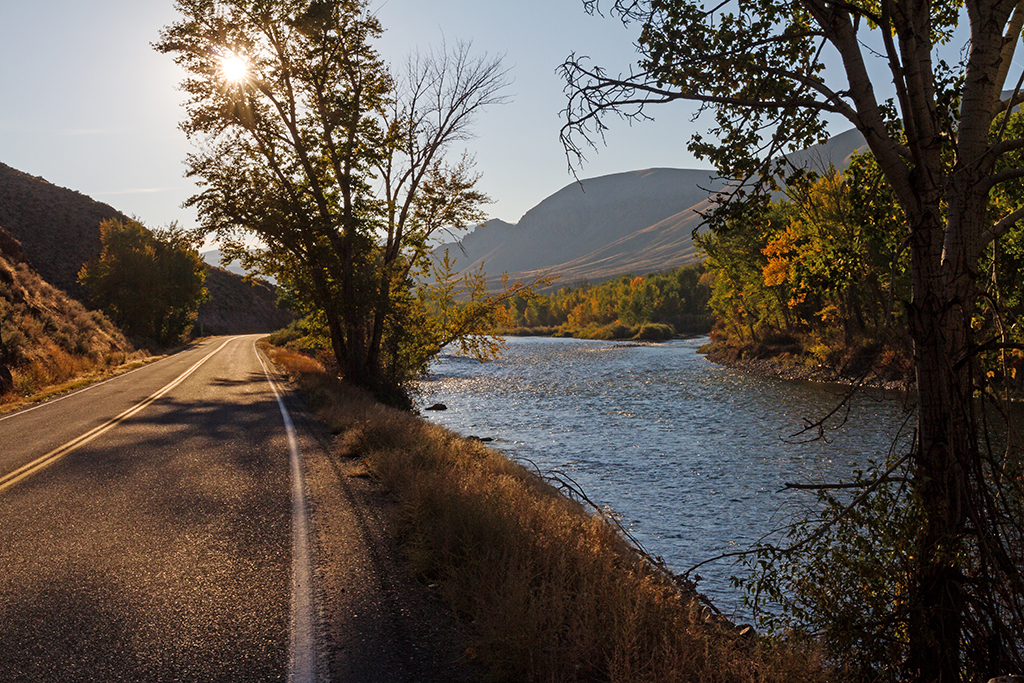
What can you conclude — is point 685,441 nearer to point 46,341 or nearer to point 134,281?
point 46,341

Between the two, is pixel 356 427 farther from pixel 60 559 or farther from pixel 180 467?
pixel 60 559

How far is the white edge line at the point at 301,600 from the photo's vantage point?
13.2 ft

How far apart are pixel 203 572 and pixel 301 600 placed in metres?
1.19

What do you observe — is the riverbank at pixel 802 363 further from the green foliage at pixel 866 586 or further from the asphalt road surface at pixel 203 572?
the asphalt road surface at pixel 203 572

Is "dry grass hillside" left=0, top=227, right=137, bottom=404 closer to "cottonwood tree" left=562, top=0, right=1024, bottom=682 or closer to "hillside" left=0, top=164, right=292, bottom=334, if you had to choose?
"cottonwood tree" left=562, top=0, right=1024, bottom=682

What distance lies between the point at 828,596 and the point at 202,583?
17.1 ft

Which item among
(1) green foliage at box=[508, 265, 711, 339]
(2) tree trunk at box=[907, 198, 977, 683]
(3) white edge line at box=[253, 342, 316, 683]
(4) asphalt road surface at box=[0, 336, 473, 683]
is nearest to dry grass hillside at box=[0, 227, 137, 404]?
(4) asphalt road surface at box=[0, 336, 473, 683]

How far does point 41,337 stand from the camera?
1002 inches

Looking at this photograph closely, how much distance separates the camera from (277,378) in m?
25.7

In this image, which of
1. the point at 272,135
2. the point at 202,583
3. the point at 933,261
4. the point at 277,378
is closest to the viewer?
the point at 933,261

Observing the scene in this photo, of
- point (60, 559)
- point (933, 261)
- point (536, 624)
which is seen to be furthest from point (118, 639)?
point (933, 261)

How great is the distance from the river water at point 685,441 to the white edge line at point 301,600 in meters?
3.87

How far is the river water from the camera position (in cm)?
1162

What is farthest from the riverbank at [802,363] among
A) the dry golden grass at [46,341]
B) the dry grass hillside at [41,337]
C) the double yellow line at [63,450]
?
the dry grass hillside at [41,337]
